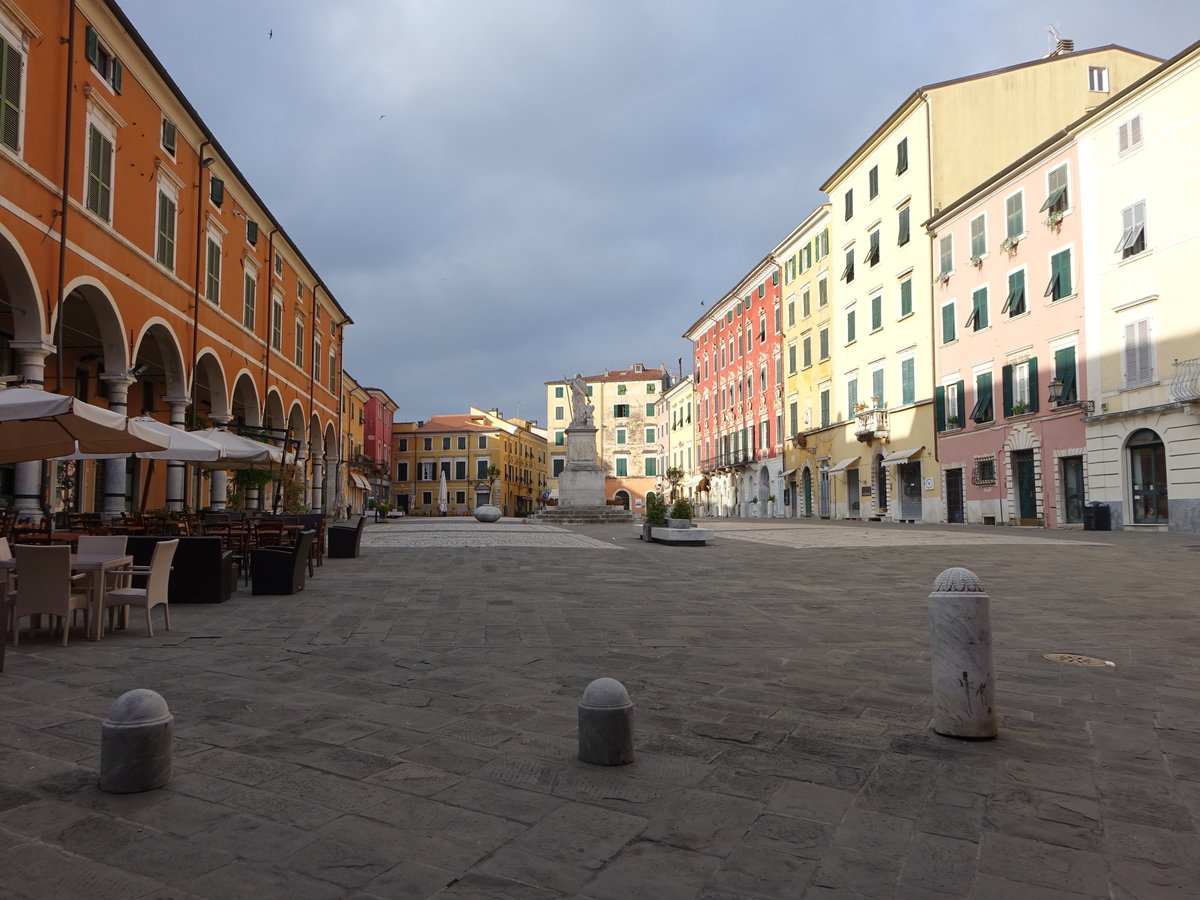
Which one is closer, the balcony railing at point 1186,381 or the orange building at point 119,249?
the orange building at point 119,249

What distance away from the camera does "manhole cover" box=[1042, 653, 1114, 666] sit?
5859 mm

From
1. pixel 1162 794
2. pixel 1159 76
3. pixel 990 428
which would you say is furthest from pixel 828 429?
pixel 1162 794

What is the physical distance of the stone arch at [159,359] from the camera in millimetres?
18406

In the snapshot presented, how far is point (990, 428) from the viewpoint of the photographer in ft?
95.0

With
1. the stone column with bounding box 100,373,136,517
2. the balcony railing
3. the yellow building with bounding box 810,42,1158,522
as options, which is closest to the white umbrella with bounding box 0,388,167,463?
the stone column with bounding box 100,373,136,517

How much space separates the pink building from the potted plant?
12.6 meters

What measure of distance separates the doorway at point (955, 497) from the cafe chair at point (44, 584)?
29.8 meters

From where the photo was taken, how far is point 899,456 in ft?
113

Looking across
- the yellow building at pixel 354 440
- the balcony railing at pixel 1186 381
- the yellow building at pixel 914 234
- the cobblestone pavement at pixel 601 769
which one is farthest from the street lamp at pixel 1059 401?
the yellow building at pixel 354 440

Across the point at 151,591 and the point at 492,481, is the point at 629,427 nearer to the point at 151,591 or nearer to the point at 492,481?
the point at 492,481

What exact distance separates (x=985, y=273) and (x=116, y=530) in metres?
27.8

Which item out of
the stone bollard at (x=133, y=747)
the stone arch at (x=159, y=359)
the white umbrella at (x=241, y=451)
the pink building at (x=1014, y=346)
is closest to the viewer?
the stone bollard at (x=133, y=747)

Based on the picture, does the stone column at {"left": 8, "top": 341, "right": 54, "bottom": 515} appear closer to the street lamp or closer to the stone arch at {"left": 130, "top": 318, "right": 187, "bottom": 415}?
the stone arch at {"left": 130, "top": 318, "right": 187, "bottom": 415}

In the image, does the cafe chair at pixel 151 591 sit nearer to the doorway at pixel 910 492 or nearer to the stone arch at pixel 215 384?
the stone arch at pixel 215 384
